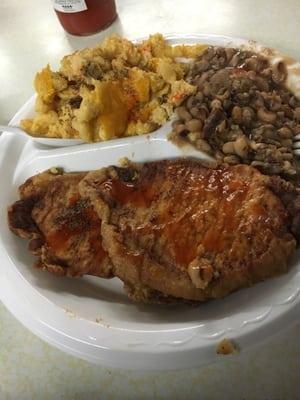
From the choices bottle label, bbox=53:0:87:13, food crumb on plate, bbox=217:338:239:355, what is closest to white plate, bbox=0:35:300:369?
food crumb on plate, bbox=217:338:239:355

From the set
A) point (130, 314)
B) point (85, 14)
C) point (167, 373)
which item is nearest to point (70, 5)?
point (85, 14)

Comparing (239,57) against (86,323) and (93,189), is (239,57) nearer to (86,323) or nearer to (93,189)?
(93,189)

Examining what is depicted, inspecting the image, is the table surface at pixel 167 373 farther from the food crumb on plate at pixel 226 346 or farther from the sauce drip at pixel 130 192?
the sauce drip at pixel 130 192

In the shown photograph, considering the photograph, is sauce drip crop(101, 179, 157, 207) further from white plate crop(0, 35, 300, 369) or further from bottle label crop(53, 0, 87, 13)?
bottle label crop(53, 0, 87, 13)

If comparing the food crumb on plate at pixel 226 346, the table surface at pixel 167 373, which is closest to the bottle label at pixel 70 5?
the table surface at pixel 167 373

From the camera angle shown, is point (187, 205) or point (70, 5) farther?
point (70, 5)

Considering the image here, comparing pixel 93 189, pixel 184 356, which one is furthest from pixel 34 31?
pixel 184 356

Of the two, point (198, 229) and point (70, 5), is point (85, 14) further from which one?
point (198, 229)
